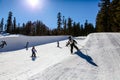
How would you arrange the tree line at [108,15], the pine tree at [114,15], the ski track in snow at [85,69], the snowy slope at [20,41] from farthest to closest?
the tree line at [108,15]
the pine tree at [114,15]
the snowy slope at [20,41]
the ski track in snow at [85,69]

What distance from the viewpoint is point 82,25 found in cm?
→ 9112

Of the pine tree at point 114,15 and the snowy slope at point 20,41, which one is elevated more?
the pine tree at point 114,15

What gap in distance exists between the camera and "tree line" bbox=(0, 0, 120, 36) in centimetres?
4929

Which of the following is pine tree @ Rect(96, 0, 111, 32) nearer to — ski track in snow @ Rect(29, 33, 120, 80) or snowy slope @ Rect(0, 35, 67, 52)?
snowy slope @ Rect(0, 35, 67, 52)

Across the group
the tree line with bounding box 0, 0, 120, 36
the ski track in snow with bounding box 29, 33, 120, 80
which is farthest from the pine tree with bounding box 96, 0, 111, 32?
the ski track in snow with bounding box 29, 33, 120, 80

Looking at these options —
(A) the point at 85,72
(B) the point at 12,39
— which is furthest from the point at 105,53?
(B) the point at 12,39

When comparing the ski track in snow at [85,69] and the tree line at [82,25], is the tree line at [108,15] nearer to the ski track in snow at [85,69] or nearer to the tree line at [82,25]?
the tree line at [82,25]

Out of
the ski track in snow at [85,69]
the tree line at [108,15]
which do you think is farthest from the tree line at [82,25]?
the ski track in snow at [85,69]

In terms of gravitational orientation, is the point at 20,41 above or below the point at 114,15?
below

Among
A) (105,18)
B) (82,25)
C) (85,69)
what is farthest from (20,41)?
(82,25)

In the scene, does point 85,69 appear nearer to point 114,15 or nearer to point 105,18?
point 114,15

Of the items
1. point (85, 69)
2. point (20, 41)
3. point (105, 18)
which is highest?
Answer: point (105, 18)

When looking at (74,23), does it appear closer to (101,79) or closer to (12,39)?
(12,39)

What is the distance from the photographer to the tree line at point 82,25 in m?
49.3
